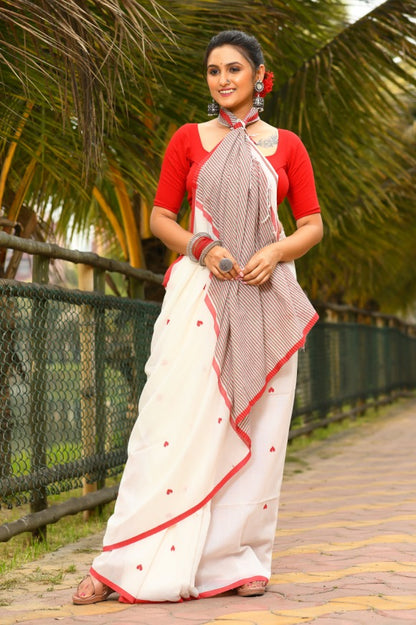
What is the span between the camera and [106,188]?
7574 mm

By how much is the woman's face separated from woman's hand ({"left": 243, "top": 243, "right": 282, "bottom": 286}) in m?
0.51

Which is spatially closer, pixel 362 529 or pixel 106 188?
pixel 362 529

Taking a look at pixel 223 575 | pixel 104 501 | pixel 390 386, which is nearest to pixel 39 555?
pixel 104 501

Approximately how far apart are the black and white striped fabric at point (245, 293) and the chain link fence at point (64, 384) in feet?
3.23

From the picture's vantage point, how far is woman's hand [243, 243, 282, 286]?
332 centimetres

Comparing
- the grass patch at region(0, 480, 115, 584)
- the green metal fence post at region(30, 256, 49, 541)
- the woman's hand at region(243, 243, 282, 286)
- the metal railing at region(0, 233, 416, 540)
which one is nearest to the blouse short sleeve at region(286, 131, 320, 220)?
the woman's hand at region(243, 243, 282, 286)

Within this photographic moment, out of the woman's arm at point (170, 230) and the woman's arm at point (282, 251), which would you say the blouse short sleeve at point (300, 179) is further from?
the woman's arm at point (170, 230)

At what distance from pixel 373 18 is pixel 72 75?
3280mm

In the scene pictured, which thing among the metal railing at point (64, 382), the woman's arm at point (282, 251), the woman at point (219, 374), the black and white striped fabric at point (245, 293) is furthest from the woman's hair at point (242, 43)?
the metal railing at point (64, 382)

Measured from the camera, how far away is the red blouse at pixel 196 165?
3.46m

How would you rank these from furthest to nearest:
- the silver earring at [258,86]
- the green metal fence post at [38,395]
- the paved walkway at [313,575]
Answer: the green metal fence post at [38,395] < the silver earring at [258,86] < the paved walkway at [313,575]

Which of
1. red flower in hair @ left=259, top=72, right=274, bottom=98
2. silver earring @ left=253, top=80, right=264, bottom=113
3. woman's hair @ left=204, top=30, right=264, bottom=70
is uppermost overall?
woman's hair @ left=204, top=30, right=264, bottom=70

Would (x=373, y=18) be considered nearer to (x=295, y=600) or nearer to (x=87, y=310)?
(x=87, y=310)

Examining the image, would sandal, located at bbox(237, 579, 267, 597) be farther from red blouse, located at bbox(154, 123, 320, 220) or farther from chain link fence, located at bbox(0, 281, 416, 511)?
red blouse, located at bbox(154, 123, 320, 220)
